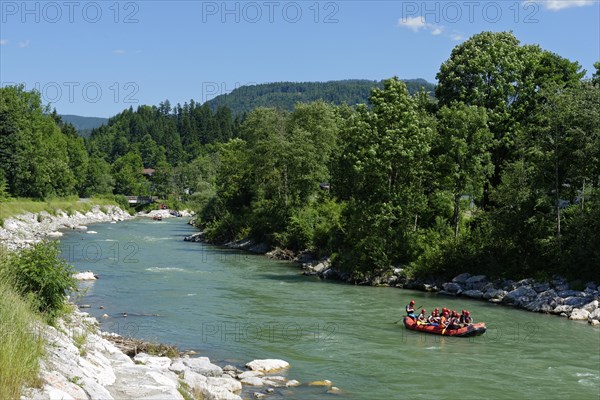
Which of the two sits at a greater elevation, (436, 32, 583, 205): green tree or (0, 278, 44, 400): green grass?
(436, 32, 583, 205): green tree

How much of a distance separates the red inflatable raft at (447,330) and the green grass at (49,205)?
50792mm

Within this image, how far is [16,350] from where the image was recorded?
33.7 ft

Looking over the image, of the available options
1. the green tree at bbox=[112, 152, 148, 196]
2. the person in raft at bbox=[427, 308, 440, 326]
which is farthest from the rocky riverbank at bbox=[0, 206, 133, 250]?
the person in raft at bbox=[427, 308, 440, 326]

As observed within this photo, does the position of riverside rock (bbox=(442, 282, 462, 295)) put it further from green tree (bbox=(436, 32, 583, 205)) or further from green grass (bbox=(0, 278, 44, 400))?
green grass (bbox=(0, 278, 44, 400))

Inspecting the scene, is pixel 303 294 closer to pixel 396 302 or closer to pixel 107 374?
pixel 396 302

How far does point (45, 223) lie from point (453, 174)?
177 ft

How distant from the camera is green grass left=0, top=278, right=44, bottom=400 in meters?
9.36

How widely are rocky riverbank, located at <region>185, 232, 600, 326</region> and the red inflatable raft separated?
6548mm

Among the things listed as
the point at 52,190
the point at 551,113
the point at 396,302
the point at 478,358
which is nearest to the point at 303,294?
the point at 396,302

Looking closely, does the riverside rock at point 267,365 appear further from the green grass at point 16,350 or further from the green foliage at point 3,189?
the green foliage at point 3,189

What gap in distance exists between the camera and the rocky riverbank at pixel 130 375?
11.3m

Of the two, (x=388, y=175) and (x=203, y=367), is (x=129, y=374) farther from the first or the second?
(x=388, y=175)

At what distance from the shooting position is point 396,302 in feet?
108

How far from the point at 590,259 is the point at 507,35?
21414 millimetres
